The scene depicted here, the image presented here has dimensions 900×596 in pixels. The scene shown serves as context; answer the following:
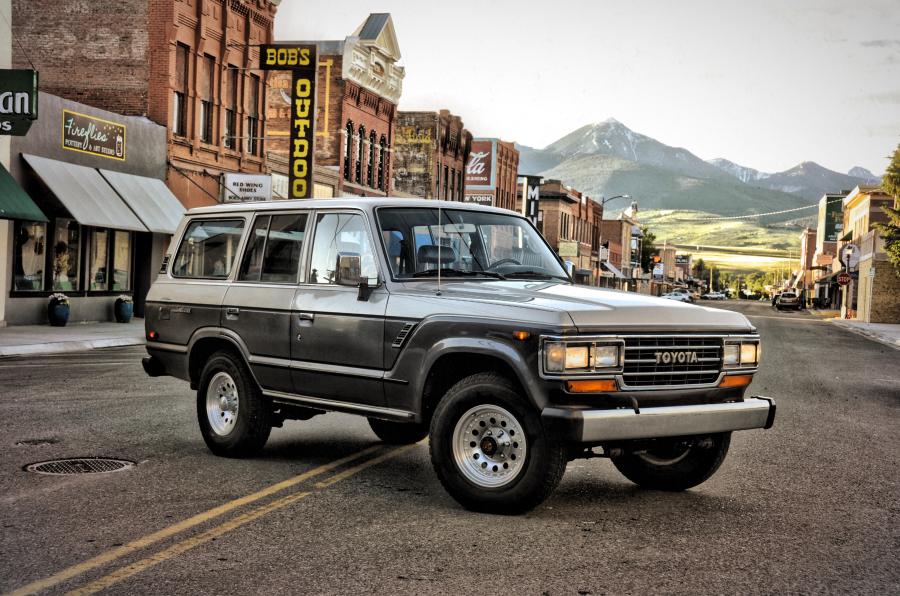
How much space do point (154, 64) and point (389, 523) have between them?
1049 inches

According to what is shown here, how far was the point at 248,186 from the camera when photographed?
32.6 meters

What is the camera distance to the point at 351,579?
511 centimetres

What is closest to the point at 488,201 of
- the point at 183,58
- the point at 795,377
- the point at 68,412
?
the point at 183,58

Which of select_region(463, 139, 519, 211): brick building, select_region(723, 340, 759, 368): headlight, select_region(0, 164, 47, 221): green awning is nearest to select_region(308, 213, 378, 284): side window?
select_region(723, 340, 759, 368): headlight

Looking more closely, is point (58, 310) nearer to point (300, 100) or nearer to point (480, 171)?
point (300, 100)

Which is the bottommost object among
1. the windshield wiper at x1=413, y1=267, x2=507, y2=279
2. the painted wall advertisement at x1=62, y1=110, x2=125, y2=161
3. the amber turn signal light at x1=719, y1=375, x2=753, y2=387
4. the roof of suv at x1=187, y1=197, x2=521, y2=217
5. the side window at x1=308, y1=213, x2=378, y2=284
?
the amber turn signal light at x1=719, y1=375, x2=753, y2=387

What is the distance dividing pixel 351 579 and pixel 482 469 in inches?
64.0

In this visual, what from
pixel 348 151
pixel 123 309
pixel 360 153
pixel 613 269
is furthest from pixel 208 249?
pixel 613 269

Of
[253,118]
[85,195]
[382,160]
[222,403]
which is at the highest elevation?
[253,118]

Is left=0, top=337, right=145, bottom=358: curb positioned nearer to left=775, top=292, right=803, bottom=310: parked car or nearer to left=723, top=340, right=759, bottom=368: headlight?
left=723, top=340, right=759, bottom=368: headlight

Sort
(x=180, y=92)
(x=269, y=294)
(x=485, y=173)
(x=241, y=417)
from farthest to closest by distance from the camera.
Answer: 1. (x=485, y=173)
2. (x=180, y=92)
3. (x=241, y=417)
4. (x=269, y=294)

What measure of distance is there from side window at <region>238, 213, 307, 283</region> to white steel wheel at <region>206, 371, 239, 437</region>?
2.93 ft

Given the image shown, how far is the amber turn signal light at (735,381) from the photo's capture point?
271 inches

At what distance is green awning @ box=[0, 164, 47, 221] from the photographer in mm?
21891
